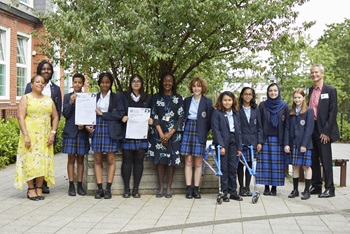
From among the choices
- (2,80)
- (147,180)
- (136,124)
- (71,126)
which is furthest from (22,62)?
(136,124)

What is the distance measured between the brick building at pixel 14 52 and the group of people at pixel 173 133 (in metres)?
8.29

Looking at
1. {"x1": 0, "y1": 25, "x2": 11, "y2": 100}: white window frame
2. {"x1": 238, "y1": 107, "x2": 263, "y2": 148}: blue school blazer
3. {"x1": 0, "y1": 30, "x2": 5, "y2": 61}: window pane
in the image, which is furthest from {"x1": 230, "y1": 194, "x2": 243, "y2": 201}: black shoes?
{"x1": 0, "y1": 30, "x2": 5, "y2": 61}: window pane

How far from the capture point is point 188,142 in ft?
25.2

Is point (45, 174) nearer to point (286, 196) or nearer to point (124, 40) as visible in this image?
point (124, 40)

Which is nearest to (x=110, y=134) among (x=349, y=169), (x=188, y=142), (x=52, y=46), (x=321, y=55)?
(x=188, y=142)

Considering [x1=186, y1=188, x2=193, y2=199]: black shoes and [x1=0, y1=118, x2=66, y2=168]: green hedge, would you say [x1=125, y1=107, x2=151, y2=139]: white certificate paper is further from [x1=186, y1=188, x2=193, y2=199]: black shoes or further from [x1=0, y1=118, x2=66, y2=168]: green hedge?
[x1=0, y1=118, x2=66, y2=168]: green hedge

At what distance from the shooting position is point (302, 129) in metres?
7.93

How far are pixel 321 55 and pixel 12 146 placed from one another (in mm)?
20979

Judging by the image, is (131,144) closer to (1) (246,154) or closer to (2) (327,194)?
(1) (246,154)

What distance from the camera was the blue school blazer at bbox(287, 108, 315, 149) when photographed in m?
7.88

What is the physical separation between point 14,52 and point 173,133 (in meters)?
10.6

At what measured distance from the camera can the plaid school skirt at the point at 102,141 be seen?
24.9 feet

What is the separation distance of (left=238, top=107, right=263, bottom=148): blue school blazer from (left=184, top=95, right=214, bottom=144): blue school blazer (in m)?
0.56

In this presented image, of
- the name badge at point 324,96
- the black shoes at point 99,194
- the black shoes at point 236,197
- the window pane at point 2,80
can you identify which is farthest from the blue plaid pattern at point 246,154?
the window pane at point 2,80
